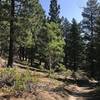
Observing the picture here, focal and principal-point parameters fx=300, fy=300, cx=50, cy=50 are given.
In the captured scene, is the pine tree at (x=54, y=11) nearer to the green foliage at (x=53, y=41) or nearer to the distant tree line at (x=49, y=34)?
the distant tree line at (x=49, y=34)

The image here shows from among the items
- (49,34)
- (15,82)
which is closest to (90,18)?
(49,34)

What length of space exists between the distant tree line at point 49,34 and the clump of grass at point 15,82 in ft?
30.3

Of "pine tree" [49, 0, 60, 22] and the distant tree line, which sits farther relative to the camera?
"pine tree" [49, 0, 60, 22]

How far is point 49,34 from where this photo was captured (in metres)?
50.3

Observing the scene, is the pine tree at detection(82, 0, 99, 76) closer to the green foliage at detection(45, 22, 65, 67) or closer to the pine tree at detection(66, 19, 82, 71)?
the green foliage at detection(45, 22, 65, 67)

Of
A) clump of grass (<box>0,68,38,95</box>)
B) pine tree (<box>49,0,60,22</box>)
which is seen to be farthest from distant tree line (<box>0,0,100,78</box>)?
clump of grass (<box>0,68,38,95</box>)

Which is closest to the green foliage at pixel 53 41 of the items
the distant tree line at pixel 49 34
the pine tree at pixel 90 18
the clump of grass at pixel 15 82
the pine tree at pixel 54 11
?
the distant tree line at pixel 49 34

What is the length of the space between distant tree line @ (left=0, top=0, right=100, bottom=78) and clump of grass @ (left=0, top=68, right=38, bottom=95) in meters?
9.25

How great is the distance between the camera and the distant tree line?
31.0m

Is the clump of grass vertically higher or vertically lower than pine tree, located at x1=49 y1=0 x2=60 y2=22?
lower

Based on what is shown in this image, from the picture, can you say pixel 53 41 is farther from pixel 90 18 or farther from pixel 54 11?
pixel 54 11

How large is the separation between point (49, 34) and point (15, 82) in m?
30.2

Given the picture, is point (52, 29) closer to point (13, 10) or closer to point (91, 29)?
point (91, 29)

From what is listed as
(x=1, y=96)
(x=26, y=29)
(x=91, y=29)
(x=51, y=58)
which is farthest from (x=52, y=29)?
(x=1, y=96)
